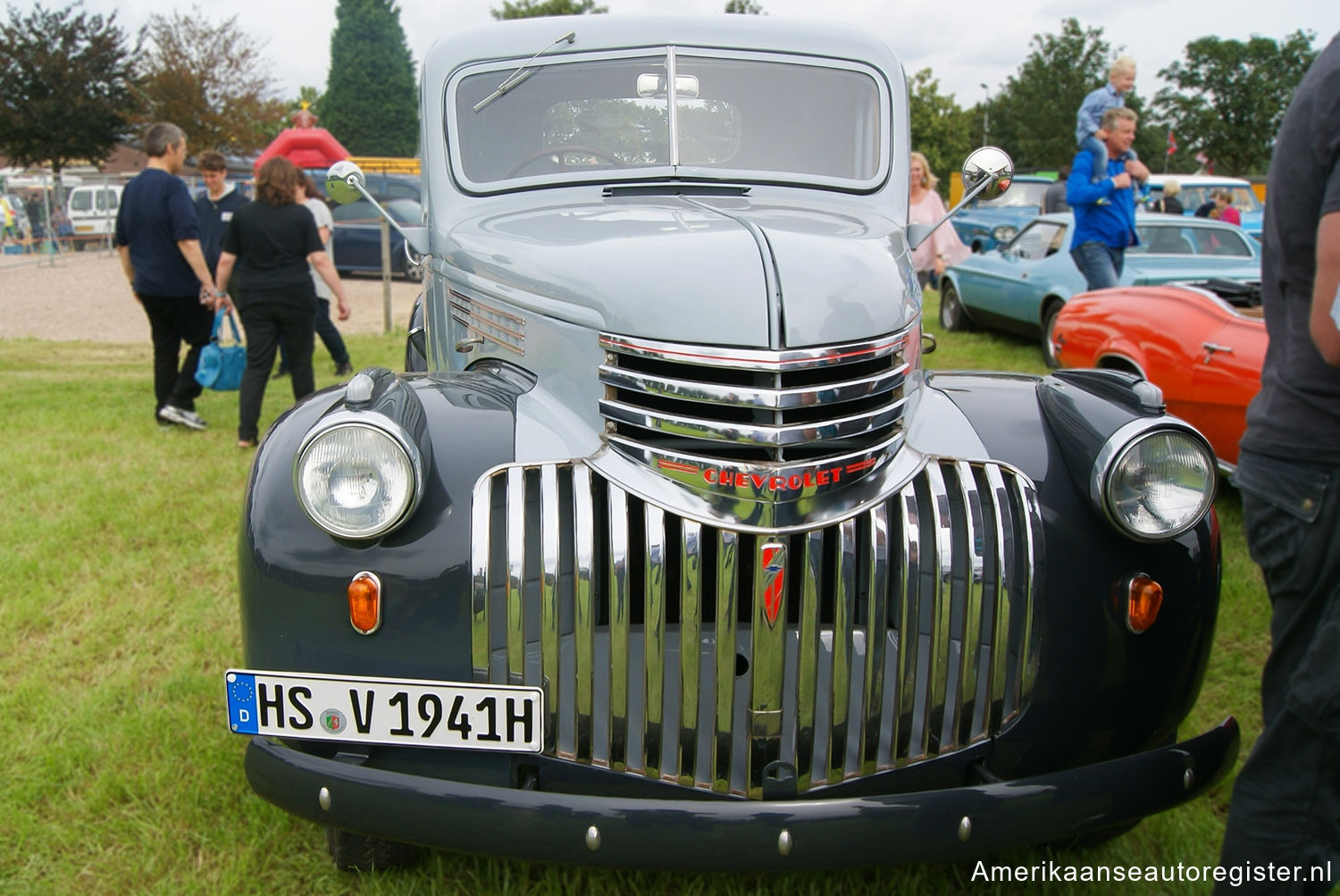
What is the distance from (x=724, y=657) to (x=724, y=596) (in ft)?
0.41

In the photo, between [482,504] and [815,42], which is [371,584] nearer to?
[482,504]

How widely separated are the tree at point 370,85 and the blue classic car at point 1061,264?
169 feet

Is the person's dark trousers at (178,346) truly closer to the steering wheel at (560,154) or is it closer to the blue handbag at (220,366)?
the blue handbag at (220,366)

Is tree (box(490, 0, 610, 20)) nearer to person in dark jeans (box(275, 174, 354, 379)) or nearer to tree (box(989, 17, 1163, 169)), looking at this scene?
tree (box(989, 17, 1163, 169))

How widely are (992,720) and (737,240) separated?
1199mm

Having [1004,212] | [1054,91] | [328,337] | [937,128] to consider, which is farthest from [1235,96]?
[328,337]

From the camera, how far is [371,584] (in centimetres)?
211

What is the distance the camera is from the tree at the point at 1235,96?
198 feet

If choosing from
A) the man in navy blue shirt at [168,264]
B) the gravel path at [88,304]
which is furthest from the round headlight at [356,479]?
the gravel path at [88,304]

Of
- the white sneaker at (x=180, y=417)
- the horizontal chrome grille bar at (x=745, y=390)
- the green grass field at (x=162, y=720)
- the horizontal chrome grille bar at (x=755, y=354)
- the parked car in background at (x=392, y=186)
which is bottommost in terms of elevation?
the green grass field at (x=162, y=720)

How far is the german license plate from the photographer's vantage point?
2.07 meters

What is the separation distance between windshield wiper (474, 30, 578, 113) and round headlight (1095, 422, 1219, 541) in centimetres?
236

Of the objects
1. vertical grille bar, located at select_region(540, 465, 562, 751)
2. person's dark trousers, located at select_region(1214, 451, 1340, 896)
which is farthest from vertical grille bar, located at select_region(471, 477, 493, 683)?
person's dark trousers, located at select_region(1214, 451, 1340, 896)

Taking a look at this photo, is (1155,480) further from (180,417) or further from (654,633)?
(180,417)
